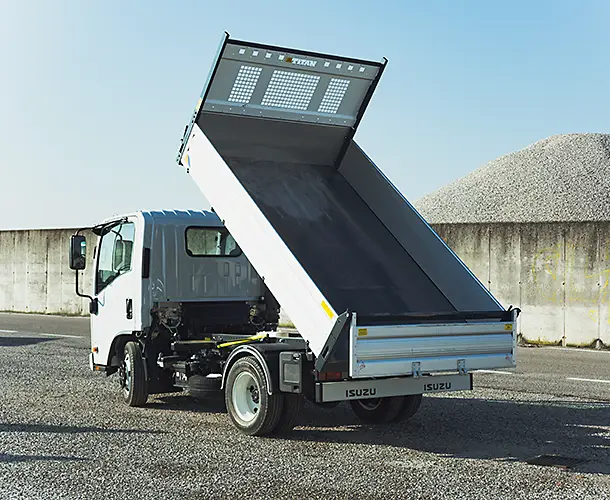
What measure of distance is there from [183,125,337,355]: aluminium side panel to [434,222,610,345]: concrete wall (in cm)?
1126

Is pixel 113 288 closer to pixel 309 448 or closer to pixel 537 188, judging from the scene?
pixel 309 448

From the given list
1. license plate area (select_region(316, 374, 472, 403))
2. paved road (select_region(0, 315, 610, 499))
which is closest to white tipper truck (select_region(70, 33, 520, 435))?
license plate area (select_region(316, 374, 472, 403))

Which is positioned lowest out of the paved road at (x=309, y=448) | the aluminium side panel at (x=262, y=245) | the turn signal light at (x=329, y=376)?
the paved road at (x=309, y=448)

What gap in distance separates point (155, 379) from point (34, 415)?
4.40ft

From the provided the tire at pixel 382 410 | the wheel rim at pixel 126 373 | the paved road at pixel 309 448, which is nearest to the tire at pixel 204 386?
the paved road at pixel 309 448

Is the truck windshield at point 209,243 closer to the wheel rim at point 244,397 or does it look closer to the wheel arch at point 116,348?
the wheel arch at point 116,348

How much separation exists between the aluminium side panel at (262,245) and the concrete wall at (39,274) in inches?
769

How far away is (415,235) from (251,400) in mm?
2519

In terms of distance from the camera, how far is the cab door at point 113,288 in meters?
10.1

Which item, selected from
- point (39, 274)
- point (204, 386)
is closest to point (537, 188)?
point (39, 274)

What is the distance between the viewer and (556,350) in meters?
17.0

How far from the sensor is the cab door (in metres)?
10.1

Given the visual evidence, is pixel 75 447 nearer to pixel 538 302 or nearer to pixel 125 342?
pixel 125 342

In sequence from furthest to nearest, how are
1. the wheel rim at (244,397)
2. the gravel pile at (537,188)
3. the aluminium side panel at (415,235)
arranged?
1. the gravel pile at (537,188)
2. the aluminium side panel at (415,235)
3. the wheel rim at (244,397)
